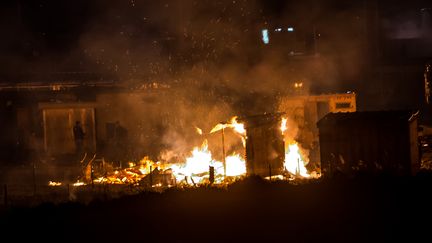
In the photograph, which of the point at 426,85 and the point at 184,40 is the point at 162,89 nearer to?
the point at 184,40

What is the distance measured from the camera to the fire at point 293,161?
15.0 m

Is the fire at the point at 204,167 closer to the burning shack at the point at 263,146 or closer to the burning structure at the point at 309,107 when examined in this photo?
the burning shack at the point at 263,146

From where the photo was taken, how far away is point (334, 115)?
13734mm

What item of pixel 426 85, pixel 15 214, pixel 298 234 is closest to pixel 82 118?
pixel 15 214

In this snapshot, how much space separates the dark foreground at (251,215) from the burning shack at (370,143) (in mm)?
1900

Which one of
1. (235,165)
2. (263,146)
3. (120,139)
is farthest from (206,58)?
(263,146)

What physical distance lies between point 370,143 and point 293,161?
3.09m

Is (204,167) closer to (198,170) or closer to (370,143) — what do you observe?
(198,170)

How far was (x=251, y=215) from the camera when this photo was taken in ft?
29.9

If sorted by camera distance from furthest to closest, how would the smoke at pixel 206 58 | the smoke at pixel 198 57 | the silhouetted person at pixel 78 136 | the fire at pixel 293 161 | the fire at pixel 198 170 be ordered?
Answer: the smoke at pixel 198 57 < the smoke at pixel 206 58 < the silhouetted person at pixel 78 136 < the fire at pixel 293 161 < the fire at pixel 198 170

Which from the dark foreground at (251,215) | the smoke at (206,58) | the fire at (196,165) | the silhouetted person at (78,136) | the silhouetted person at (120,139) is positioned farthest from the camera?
the smoke at (206,58)

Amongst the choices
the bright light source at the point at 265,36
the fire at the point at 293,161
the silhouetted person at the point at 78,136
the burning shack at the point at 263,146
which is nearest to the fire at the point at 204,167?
the burning shack at the point at 263,146

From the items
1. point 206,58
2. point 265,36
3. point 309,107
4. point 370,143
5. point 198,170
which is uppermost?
point 265,36

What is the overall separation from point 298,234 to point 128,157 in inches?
490
